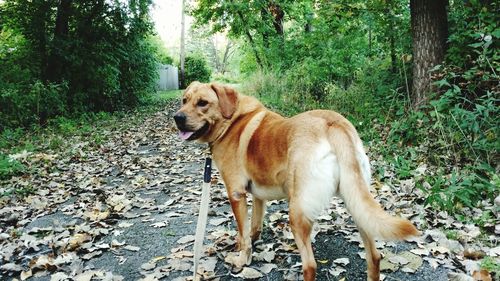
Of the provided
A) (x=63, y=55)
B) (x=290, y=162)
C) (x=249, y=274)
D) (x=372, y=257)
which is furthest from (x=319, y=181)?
(x=63, y=55)

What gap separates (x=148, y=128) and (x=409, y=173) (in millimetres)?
9319

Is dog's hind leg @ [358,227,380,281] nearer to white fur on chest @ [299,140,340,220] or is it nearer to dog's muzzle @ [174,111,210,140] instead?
white fur on chest @ [299,140,340,220]

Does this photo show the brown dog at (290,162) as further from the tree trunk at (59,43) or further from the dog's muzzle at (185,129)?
the tree trunk at (59,43)

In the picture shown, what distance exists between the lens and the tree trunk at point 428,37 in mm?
6668

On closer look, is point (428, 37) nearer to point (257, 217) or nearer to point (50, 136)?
point (257, 217)

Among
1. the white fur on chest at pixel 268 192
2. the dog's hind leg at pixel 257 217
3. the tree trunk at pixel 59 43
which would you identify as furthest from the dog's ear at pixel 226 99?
the tree trunk at pixel 59 43

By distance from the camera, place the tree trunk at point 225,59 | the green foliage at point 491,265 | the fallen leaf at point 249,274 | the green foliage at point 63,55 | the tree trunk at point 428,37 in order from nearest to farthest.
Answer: the green foliage at point 491,265
the fallen leaf at point 249,274
the tree trunk at point 428,37
the green foliage at point 63,55
the tree trunk at point 225,59

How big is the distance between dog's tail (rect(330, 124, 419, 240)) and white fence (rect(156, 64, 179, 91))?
32096mm

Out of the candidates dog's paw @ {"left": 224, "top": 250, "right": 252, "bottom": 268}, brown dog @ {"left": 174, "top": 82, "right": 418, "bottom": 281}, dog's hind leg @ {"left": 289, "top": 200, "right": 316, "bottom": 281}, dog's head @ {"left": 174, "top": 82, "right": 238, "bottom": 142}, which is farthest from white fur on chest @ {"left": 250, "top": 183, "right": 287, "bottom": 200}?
dog's head @ {"left": 174, "top": 82, "right": 238, "bottom": 142}

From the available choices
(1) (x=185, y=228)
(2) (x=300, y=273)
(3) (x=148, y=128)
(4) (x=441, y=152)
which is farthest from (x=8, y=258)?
(3) (x=148, y=128)

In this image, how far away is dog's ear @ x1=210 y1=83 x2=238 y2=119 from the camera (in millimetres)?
3512

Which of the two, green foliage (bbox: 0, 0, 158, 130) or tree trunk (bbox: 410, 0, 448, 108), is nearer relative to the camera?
tree trunk (bbox: 410, 0, 448, 108)

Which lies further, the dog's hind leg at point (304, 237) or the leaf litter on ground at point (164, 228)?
the leaf litter on ground at point (164, 228)

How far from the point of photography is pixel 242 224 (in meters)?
3.31
